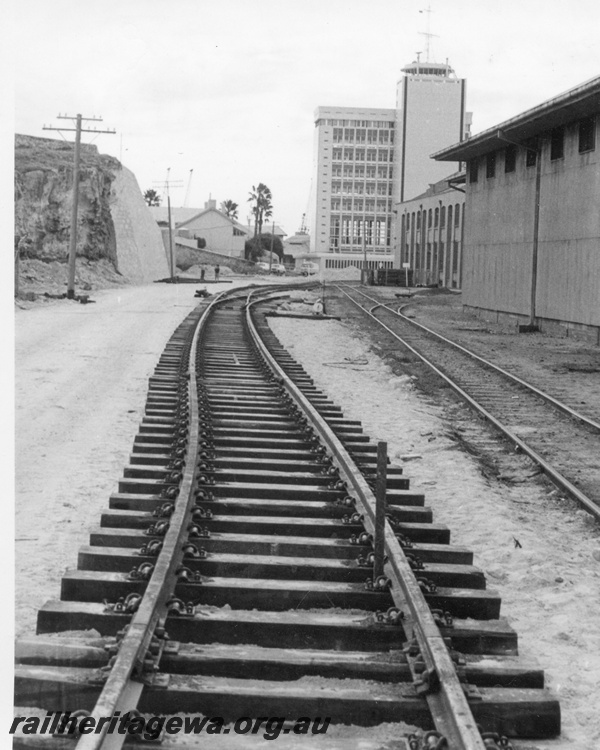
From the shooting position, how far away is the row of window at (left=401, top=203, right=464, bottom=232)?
61.7 meters

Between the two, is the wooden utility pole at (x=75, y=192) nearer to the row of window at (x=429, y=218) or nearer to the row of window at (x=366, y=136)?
the row of window at (x=429, y=218)

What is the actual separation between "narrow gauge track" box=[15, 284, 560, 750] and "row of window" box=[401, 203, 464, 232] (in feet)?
184

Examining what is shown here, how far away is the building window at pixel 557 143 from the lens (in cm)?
2316

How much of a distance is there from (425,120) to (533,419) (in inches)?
3781

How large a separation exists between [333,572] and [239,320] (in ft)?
60.1

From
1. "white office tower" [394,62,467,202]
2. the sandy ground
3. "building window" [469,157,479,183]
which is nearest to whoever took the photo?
the sandy ground

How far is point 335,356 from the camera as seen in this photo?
18.2 meters

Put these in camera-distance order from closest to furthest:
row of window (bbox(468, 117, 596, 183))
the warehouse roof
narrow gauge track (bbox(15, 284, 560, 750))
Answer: narrow gauge track (bbox(15, 284, 560, 750)), the warehouse roof, row of window (bbox(468, 117, 596, 183))

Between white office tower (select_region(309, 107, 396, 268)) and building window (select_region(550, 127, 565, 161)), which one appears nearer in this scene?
building window (select_region(550, 127, 565, 161))

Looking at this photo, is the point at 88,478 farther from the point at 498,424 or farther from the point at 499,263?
the point at 499,263

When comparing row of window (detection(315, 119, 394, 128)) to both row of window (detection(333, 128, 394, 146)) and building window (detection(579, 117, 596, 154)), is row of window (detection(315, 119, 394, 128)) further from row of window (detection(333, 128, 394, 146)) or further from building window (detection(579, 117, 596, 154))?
building window (detection(579, 117, 596, 154))

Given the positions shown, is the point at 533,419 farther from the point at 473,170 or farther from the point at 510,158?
the point at 473,170

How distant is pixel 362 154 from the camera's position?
400 feet

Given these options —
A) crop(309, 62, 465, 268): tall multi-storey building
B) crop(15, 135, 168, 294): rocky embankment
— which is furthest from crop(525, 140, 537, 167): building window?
crop(309, 62, 465, 268): tall multi-storey building
